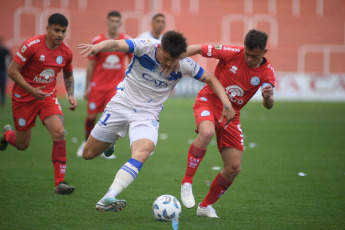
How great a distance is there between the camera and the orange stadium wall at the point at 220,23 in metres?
33.2

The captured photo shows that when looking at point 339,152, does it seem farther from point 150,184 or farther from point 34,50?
point 34,50

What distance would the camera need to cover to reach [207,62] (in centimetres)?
3228

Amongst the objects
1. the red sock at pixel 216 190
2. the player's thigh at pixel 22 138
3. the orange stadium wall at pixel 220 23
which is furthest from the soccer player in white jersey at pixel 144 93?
the orange stadium wall at pixel 220 23

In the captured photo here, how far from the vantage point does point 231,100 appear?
240 inches

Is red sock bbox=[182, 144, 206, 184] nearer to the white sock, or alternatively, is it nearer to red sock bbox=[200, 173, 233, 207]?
red sock bbox=[200, 173, 233, 207]

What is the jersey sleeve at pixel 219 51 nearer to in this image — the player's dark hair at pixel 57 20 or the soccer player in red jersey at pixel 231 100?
the soccer player in red jersey at pixel 231 100

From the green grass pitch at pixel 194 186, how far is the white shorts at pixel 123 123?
882mm

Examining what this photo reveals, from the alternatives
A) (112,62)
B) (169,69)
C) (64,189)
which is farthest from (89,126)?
(169,69)

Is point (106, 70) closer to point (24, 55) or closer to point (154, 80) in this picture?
point (24, 55)

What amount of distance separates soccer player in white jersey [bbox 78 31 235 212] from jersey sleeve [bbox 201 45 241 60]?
0.99 feet

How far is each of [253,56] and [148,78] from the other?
1244mm

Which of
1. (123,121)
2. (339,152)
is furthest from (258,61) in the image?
(339,152)

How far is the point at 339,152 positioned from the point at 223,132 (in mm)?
5836

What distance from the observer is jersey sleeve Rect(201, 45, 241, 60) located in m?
5.94
